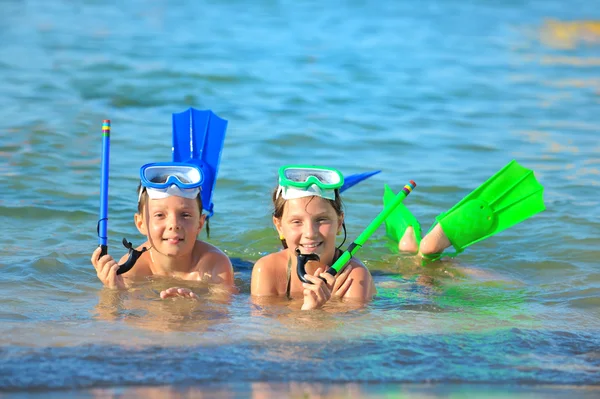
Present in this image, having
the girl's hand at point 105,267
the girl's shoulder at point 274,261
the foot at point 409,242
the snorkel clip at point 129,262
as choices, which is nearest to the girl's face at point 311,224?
the girl's shoulder at point 274,261

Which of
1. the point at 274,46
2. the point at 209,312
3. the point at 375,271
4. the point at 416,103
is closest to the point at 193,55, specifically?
the point at 274,46

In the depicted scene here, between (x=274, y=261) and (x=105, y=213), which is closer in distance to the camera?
(x=105, y=213)

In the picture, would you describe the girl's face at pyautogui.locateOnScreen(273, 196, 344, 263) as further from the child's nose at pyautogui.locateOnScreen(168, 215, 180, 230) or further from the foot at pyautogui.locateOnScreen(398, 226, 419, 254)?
the foot at pyautogui.locateOnScreen(398, 226, 419, 254)

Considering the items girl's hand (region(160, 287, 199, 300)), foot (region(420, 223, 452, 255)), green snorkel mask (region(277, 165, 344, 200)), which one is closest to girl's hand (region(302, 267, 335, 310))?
green snorkel mask (region(277, 165, 344, 200))

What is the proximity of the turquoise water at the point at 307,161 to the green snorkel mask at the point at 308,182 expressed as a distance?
0.59 m

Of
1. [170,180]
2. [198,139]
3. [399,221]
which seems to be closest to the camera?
[170,180]

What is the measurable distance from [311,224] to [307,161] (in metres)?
3.71

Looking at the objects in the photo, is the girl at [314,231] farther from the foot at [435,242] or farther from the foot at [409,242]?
the foot at [409,242]

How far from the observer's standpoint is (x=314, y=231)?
4473 millimetres

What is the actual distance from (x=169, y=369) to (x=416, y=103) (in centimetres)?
765

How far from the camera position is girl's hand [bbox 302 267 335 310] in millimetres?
4309

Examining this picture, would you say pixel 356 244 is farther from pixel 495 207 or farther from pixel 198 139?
pixel 198 139

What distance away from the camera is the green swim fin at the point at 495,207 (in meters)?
5.54

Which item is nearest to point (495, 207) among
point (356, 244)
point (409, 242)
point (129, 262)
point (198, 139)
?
point (409, 242)
